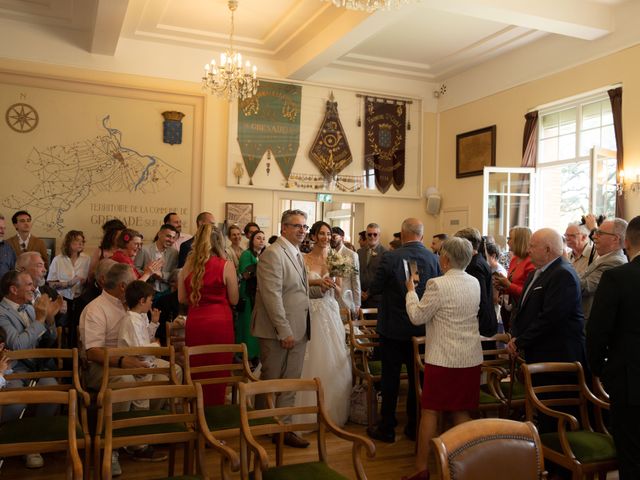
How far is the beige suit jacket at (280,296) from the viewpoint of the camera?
4480 millimetres

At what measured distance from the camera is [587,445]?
127 inches

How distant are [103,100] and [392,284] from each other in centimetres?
653

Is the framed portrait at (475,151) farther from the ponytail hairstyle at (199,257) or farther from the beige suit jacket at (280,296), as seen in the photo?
the ponytail hairstyle at (199,257)

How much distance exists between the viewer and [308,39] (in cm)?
905

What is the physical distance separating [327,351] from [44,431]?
2383 mm

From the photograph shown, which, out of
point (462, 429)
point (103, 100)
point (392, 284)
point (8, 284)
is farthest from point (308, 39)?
point (462, 429)

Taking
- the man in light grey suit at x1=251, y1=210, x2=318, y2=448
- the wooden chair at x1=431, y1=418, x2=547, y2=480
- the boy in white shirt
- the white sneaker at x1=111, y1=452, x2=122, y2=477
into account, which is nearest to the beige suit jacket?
the man in light grey suit at x1=251, y1=210, x2=318, y2=448

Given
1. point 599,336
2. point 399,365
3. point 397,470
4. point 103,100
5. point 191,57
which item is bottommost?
point 397,470

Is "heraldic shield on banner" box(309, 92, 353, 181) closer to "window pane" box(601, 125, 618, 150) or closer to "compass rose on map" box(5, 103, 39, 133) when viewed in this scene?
"window pane" box(601, 125, 618, 150)

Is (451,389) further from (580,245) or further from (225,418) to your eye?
(580,245)

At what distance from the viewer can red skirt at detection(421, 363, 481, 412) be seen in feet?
12.4

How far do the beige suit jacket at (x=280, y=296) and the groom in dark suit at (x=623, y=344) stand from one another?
2.26 meters

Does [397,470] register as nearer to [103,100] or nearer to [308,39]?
[308,39]

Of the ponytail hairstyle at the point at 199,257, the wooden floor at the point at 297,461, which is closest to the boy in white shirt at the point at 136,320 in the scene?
the ponytail hairstyle at the point at 199,257
